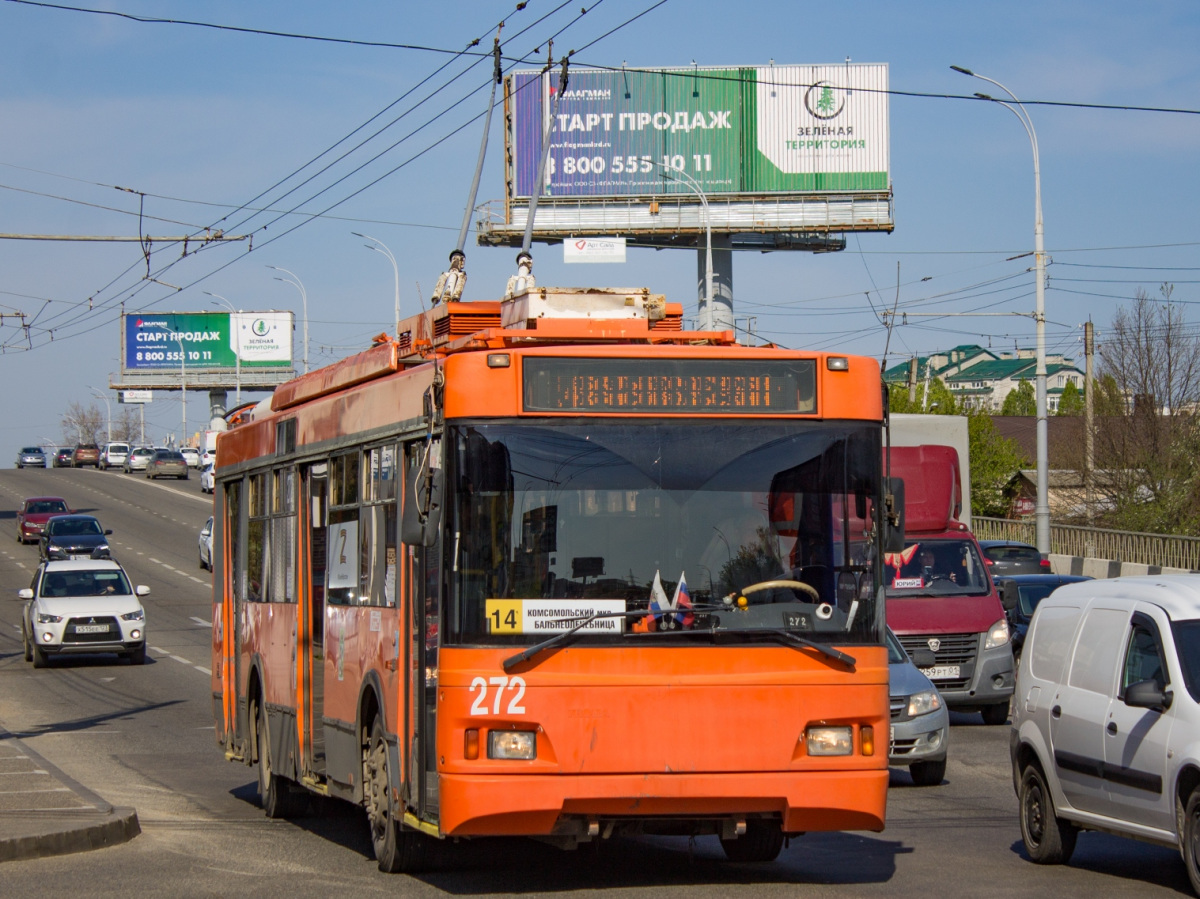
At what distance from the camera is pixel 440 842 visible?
31.0 feet

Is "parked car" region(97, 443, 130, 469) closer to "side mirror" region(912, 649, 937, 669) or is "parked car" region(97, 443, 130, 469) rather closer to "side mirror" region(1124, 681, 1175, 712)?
"side mirror" region(912, 649, 937, 669)

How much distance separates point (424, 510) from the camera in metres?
7.82

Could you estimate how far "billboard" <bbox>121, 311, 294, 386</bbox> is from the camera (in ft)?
324

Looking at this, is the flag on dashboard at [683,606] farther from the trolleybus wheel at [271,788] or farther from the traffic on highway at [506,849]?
the trolleybus wheel at [271,788]

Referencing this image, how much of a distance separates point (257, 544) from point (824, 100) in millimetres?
51832

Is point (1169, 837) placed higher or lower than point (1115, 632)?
lower

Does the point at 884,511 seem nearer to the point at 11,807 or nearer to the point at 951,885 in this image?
the point at 951,885

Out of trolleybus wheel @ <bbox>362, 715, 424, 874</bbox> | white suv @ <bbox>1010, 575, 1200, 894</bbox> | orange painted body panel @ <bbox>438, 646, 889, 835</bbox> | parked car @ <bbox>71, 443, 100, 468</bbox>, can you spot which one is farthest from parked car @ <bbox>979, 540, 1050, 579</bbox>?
parked car @ <bbox>71, 443, 100, 468</bbox>

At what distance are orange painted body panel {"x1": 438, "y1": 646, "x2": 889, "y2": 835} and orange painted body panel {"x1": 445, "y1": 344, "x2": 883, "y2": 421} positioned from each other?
1.20 meters

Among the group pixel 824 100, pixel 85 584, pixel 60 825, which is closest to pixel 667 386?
pixel 60 825

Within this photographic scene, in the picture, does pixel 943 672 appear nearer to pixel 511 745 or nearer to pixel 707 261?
pixel 511 745

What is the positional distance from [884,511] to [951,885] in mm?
2095

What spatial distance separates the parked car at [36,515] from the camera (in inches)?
2170

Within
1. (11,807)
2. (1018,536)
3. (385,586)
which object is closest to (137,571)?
(1018,536)
